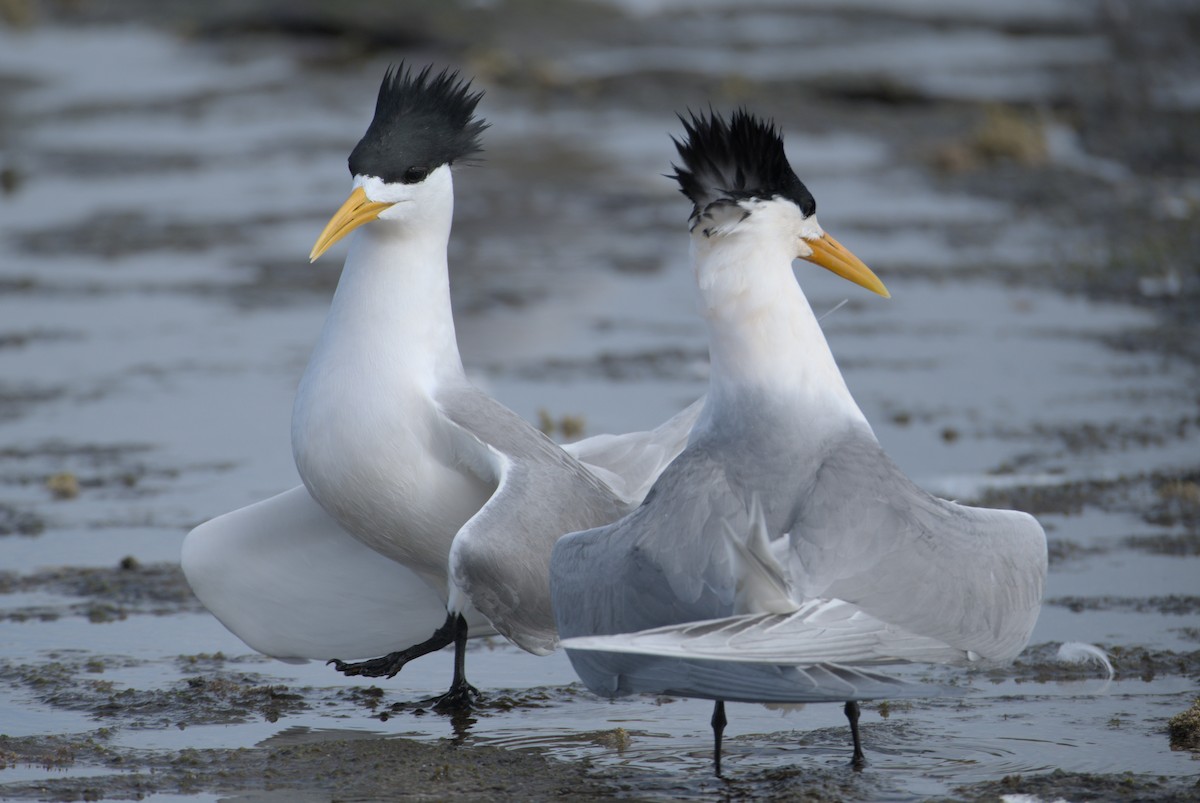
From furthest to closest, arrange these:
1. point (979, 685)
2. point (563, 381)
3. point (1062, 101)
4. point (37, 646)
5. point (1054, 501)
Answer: point (1062, 101)
point (563, 381)
point (1054, 501)
point (37, 646)
point (979, 685)

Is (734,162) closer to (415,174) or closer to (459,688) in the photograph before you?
(415,174)

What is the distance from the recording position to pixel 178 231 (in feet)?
Answer: 45.8

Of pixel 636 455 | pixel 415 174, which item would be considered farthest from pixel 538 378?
pixel 415 174

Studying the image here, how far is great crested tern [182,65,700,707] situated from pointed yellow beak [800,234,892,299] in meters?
0.88

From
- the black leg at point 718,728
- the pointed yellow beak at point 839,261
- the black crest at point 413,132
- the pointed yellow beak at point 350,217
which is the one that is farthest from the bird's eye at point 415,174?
the black leg at point 718,728

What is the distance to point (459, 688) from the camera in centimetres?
591

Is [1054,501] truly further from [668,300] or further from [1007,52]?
[1007,52]

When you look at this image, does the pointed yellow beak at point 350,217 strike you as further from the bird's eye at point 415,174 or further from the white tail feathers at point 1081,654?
the white tail feathers at point 1081,654

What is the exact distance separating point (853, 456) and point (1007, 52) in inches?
719

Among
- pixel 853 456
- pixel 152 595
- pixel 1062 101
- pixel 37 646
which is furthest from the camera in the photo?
pixel 1062 101

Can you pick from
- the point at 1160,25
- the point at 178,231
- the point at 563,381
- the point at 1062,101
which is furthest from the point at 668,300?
the point at 1160,25

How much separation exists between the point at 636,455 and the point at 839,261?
113cm

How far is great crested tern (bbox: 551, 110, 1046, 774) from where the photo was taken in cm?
451

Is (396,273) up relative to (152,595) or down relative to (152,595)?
up
